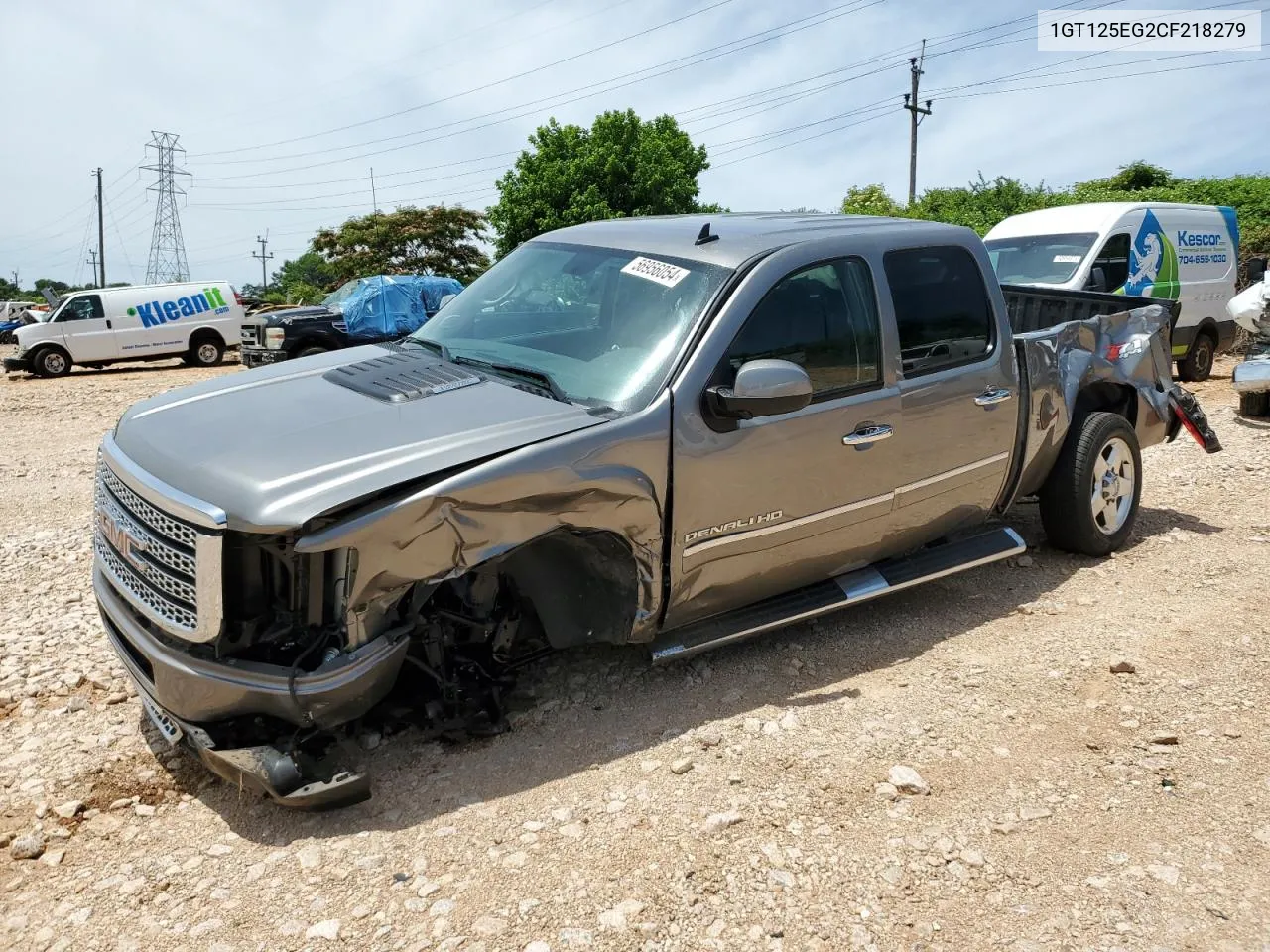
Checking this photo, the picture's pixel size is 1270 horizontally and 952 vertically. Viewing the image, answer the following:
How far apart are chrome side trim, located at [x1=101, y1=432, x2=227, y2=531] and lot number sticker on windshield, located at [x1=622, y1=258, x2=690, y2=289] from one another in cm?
194

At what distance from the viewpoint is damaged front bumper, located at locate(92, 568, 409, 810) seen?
300 centimetres

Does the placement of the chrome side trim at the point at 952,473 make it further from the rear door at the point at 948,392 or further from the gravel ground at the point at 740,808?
the gravel ground at the point at 740,808

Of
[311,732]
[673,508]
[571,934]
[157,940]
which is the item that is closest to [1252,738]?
[673,508]

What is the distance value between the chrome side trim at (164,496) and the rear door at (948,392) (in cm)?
273

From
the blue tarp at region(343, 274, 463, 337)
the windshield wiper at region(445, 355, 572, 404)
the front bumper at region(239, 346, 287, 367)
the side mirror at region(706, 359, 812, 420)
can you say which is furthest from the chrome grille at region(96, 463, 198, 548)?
the blue tarp at region(343, 274, 463, 337)

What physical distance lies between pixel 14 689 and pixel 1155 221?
41.4 ft

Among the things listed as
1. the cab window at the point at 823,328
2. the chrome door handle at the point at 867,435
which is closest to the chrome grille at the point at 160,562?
the cab window at the point at 823,328

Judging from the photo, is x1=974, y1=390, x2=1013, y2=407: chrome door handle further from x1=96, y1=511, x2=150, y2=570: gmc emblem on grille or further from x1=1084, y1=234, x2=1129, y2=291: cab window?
x1=1084, y1=234, x2=1129, y2=291: cab window

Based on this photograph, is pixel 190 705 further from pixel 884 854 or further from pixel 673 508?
pixel 884 854

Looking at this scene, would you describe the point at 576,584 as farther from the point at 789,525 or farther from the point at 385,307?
the point at 385,307

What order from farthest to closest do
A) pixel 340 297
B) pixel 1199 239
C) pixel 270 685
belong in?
pixel 340 297 < pixel 1199 239 < pixel 270 685

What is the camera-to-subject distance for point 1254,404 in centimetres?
1026

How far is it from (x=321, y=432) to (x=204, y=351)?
21.0 m

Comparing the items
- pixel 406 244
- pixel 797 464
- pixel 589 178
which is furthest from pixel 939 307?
pixel 406 244
